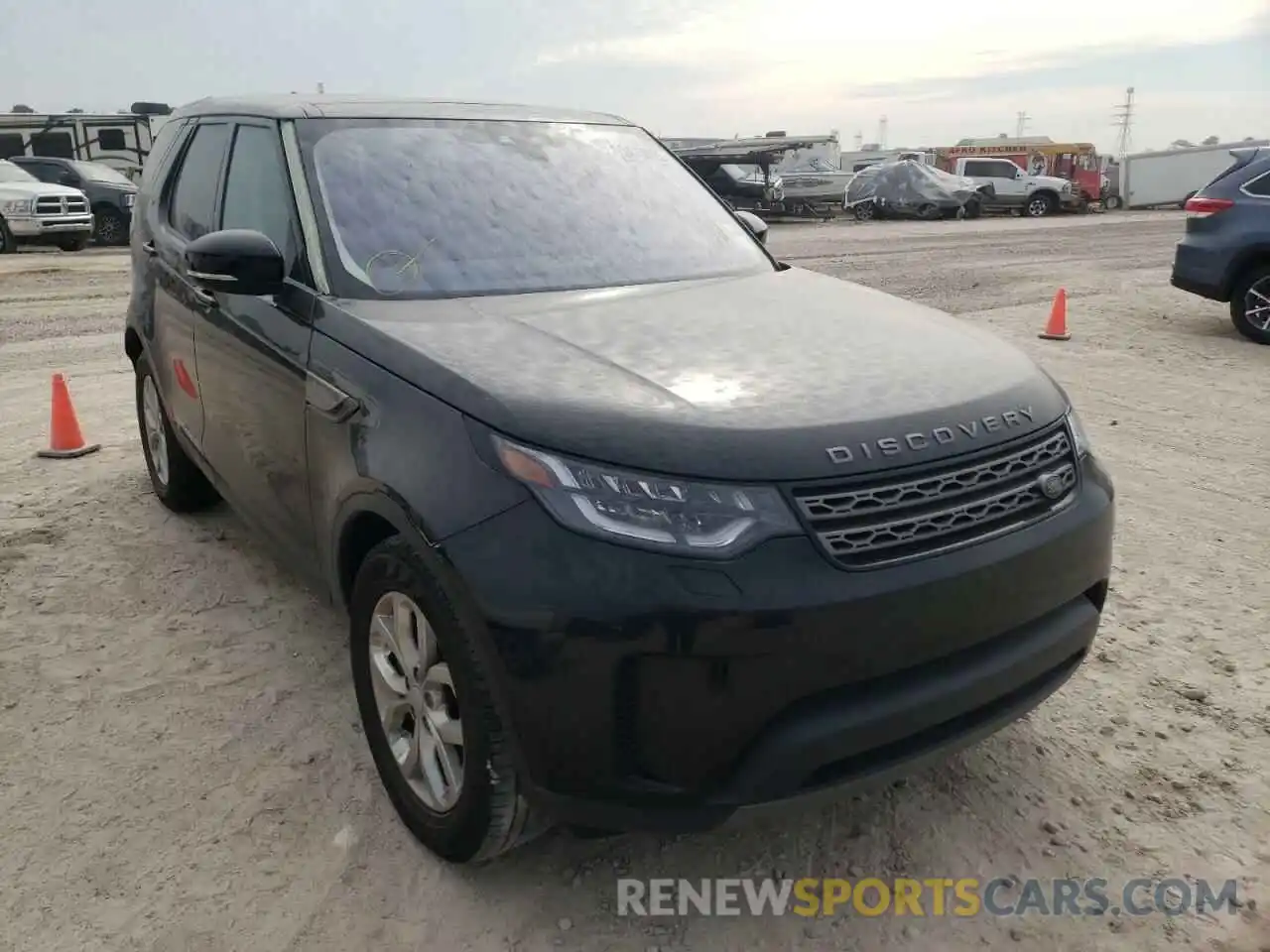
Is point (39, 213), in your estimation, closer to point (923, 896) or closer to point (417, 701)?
point (417, 701)

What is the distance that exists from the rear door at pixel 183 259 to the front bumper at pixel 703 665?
7.50ft

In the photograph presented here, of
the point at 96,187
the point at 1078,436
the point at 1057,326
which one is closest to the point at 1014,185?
the point at 1057,326

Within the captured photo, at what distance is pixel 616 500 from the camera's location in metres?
2.14

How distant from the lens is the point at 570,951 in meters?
2.40

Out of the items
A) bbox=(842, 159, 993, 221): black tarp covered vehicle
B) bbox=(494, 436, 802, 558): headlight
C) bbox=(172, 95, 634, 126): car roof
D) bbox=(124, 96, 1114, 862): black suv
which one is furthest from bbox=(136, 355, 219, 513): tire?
bbox=(842, 159, 993, 221): black tarp covered vehicle

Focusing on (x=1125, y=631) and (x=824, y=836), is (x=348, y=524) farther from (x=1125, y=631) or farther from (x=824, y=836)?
(x=1125, y=631)

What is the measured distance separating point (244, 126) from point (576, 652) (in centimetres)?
264

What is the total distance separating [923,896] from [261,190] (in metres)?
2.94

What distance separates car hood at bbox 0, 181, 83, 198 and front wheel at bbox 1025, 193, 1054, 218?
27.4 meters

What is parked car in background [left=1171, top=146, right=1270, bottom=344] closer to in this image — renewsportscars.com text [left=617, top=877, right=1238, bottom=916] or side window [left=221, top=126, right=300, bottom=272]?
renewsportscars.com text [left=617, top=877, right=1238, bottom=916]

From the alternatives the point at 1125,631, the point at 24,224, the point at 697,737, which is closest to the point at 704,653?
the point at 697,737

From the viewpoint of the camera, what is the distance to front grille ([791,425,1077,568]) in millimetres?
2162

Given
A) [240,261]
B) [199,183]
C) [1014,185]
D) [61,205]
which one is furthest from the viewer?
A: [1014,185]

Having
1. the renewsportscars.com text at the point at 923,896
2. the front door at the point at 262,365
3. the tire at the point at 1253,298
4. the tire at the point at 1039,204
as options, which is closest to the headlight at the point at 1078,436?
the renewsportscars.com text at the point at 923,896
